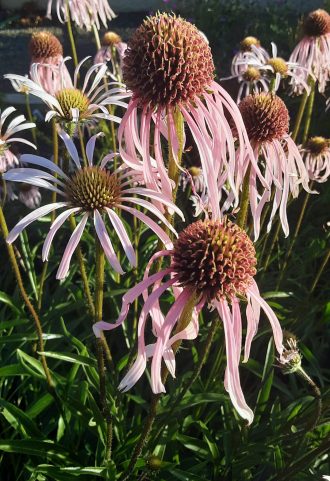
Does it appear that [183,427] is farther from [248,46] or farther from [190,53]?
[248,46]

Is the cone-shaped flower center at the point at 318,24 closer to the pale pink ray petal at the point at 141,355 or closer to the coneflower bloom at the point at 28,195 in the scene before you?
the coneflower bloom at the point at 28,195

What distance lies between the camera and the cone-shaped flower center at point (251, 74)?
2277mm

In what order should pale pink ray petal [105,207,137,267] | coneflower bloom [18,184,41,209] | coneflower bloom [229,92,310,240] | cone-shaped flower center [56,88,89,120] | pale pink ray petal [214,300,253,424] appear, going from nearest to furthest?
pale pink ray petal [214,300,253,424] → pale pink ray petal [105,207,137,267] → coneflower bloom [229,92,310,240] → cone-shaped flower center [56,88,89,120] → coneflower bloom [18,184,41,209]

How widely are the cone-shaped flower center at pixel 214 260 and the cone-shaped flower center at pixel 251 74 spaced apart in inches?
56.0

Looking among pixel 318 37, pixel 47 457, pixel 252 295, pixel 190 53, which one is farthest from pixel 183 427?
pixel 318 37

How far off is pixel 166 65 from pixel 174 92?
67 mm

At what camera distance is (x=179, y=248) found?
3.33 feet

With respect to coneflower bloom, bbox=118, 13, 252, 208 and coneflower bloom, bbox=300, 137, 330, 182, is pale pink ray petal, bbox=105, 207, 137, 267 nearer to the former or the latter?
coneflower bloom, bbox=118, 13, 252, 208

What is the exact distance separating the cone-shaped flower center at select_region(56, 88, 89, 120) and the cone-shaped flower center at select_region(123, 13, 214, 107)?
496mm

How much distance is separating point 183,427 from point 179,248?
36.7 inches

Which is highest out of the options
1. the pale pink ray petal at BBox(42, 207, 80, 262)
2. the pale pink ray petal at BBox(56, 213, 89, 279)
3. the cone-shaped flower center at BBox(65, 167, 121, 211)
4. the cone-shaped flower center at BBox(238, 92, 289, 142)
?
the cone-shaped flower center at BBox(238, 92, 289, 142)

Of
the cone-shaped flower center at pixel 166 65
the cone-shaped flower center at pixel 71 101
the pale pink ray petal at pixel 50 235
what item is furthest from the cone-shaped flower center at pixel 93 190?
the cone-shaped flower center at pixel 71 101

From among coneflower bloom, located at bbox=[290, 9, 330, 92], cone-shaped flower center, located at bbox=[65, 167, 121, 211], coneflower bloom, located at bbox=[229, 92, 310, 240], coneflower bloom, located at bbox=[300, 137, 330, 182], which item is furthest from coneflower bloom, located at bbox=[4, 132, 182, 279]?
coneflower bloom, located at bbox=[290, 9, 330, 92]

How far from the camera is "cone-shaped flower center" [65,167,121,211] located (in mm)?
1169
